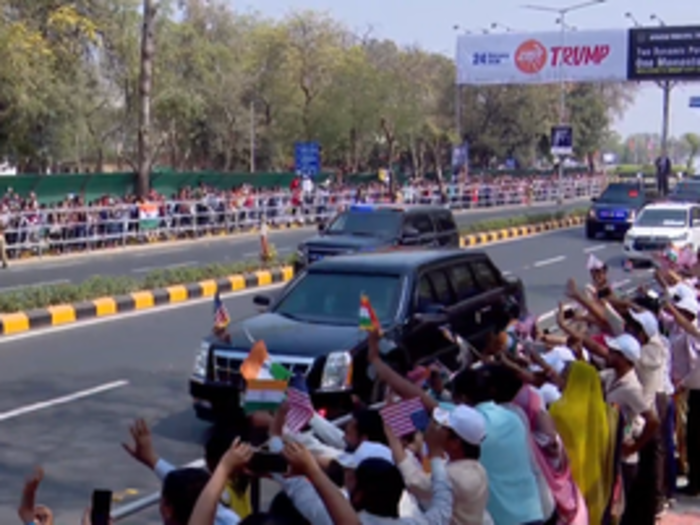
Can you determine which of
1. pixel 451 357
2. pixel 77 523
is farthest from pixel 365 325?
pixel 451 357

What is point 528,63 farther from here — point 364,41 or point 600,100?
point 600,100

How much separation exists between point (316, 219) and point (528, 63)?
18025 millimetres

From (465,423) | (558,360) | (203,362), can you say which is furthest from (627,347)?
(203,362)

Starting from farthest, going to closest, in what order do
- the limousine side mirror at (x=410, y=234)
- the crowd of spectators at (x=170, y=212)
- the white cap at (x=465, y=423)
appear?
the crowd of spectators at (x=170, y=212) < the limousine side mirror at (x=410, y=234) < the white cap at (x=465, y=423)

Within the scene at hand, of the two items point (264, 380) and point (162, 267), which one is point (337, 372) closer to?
point (264, 380)

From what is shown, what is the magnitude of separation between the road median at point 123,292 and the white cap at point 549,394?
1071 centimetres

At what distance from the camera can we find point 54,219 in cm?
2630

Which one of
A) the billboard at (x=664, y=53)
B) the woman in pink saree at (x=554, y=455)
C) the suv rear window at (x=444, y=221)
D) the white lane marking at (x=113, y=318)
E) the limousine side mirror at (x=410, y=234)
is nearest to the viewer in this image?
the woman in pink saree at (x=554, y=455)


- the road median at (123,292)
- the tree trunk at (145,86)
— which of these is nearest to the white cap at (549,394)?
the road median at (123,292)

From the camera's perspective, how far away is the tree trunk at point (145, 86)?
1143 inches

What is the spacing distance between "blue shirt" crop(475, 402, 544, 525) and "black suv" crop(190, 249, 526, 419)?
13.3ft

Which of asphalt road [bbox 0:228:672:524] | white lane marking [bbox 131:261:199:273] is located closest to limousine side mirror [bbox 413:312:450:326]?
asphalt road [bbox 0:228:672:524]

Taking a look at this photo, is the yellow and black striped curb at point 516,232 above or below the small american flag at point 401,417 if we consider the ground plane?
below

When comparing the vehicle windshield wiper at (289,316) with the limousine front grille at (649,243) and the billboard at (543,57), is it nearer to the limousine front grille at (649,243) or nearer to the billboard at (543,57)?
the limousine front grille at (649,243)
